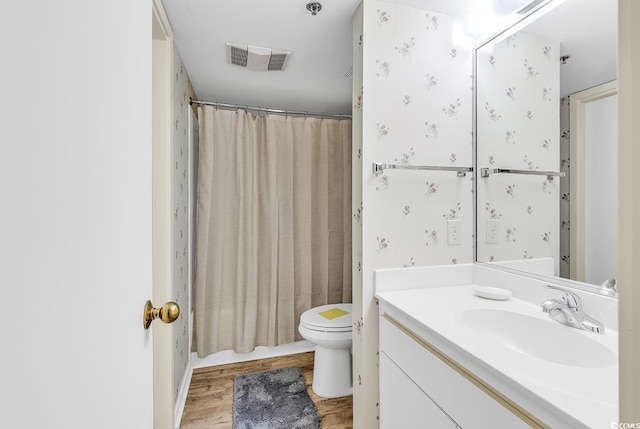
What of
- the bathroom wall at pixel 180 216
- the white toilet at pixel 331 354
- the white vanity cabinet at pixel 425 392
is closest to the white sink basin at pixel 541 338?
the white vanity cabinet at pixel 425 392

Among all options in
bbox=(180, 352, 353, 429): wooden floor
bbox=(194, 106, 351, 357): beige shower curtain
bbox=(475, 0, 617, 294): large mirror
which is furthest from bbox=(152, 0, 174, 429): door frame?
bbox=(475, 0, 617, 294): large mirror

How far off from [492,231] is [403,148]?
61 cm

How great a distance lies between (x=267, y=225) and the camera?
2.37m

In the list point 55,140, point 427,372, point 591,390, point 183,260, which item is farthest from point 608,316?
point 183,260

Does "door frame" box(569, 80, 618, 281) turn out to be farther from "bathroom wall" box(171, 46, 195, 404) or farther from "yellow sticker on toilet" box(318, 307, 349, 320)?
"bathroom wall" box(171, 46, 195, 404)

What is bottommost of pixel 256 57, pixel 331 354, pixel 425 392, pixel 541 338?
pixel 331 354

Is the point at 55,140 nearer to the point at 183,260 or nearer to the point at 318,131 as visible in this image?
the point at 183,260

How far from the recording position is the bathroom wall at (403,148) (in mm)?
1314

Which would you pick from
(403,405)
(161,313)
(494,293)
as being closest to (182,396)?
(403,405)

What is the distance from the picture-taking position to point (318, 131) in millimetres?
2486

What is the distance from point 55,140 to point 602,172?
143cm

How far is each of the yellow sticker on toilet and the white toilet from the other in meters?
0.05

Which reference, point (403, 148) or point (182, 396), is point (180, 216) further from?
point (403, 148)

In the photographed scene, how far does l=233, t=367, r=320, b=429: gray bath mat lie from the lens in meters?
1.60
